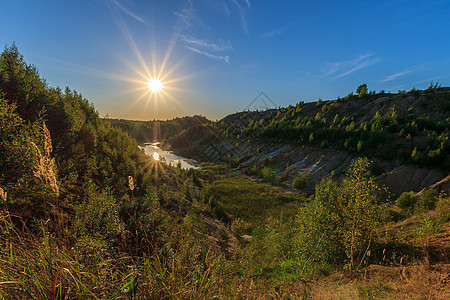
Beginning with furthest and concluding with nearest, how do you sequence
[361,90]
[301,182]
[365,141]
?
[361,90], [365,141], [301,182]

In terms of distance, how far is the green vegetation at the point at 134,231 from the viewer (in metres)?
2.63

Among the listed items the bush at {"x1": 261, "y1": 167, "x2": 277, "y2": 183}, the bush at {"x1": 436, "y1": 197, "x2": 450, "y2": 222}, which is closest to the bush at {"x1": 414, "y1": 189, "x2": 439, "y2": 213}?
the bush at {"x1": 436, "y1": 197, "x2": 450, "y2": 222}

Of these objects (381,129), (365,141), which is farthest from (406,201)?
(381,129)

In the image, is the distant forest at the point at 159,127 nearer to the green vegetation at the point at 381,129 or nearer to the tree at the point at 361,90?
the green vegetation at the point at 381,129

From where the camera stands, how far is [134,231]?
7621 mm

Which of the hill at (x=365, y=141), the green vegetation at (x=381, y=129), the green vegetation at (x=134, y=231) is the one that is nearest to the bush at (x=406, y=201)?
the green vegetation at (x=134, y=231)

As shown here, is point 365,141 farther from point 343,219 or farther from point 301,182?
point 343,219

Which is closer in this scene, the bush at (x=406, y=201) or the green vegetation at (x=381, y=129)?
the bush at (x=406, y=201)

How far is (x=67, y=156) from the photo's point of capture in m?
11.5

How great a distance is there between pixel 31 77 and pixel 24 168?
8176 millimetres

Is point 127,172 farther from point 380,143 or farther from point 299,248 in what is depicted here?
point 380,143

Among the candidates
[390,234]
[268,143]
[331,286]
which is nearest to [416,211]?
[390,234]

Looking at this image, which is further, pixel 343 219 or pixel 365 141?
pixel 365 141

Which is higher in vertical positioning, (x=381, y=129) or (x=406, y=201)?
(x=381, y=129)
